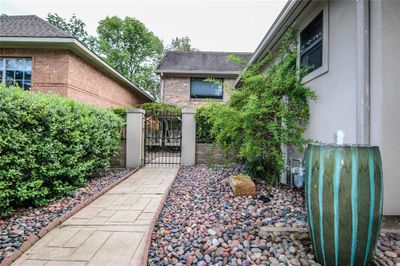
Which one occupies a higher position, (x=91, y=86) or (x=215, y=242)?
(x=91, y=86)

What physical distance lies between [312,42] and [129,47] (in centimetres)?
2587

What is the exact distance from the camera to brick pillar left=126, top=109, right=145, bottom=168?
634cm

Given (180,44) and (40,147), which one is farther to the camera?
(180,44)

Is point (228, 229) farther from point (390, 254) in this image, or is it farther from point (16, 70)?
point (16, 70)

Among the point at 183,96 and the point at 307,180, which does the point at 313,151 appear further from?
the point at 183,96

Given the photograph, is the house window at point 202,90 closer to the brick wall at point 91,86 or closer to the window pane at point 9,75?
the brick wall at point 91,86

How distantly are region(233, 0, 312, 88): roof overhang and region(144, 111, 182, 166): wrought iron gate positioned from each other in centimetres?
324

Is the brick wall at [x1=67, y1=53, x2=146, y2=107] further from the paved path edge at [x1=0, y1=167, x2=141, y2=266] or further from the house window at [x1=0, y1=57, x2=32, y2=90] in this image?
the paved path edge at [x1=0, y1=167, x2=141, y2=266]

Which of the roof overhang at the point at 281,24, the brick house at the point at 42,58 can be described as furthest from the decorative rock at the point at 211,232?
the brick house at the point at 42,58

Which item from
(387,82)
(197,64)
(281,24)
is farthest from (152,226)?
(197,64)

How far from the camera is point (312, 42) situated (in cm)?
418

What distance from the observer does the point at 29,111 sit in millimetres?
3016

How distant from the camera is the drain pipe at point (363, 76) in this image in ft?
8.35

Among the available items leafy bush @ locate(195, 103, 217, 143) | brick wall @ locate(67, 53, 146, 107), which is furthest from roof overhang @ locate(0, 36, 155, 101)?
leafy bush @ locate(195, 103, 217, 143)
